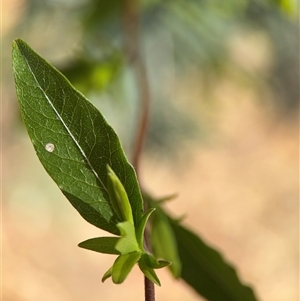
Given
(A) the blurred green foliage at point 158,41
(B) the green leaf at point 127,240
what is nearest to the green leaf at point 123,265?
(B) the green leaf at point 127,240

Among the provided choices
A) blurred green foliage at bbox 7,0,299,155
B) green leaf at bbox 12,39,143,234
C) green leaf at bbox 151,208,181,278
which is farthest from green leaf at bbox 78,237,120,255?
blurred green foliage at bbox 7,0,299,155

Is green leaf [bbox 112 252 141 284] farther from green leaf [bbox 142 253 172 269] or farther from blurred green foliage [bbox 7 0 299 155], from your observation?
blurred green foliage [bbox 7 0 299 155]

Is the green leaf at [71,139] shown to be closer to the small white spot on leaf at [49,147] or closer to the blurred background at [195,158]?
the small white spot on leaf at [49,147]

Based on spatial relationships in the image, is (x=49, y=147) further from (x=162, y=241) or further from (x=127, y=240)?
(x=162, y=241)

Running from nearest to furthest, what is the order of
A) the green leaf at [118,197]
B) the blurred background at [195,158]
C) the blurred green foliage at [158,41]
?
1. the green leaf at [118,197]
2. the blurred green foliage at [158,41]
3. the blurred background at [195,158]

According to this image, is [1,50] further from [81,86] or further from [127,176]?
[127,176]

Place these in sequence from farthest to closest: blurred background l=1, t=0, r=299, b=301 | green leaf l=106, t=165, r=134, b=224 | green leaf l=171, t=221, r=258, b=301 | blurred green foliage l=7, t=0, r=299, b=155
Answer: blurred background l=1, t=0, r=299, b=301
blurred green foliage l=7, t=0, r=299, b=155
green leaf l=171, t=221, r=258, b=301
green leaf l=106, t=165, r=134, b=224

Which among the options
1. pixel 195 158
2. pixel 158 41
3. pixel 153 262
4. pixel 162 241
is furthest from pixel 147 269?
pixel 195 158
